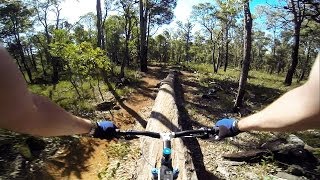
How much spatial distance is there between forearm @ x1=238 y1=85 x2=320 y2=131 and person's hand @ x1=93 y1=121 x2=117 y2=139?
1.34m

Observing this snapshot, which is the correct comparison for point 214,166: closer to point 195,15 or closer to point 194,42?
point 195,15

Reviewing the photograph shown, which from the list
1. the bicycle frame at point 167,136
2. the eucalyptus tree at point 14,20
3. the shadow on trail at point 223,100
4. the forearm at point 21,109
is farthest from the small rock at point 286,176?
the eucalyptus tree at point 14,20

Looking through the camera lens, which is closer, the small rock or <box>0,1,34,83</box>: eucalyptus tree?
the small rock

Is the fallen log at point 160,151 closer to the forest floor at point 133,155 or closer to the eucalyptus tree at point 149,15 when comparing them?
the forest floor at point 133,155

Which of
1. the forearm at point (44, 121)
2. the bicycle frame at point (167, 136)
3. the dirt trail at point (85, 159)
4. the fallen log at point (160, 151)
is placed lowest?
the dirt trail at point (85, 159)

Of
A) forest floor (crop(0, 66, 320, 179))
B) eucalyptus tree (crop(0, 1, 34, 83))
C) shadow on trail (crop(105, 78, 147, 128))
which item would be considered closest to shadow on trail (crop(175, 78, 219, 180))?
forest floor (crop(0, 66, 320, 179))

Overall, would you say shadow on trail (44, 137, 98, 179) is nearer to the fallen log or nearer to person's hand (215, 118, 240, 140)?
the fallen log

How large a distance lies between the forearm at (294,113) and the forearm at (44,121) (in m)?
1.02

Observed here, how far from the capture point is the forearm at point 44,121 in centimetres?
139

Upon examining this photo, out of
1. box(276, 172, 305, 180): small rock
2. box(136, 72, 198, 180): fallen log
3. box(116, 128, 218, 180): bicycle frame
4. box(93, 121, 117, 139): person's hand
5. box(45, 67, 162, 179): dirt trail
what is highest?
box(93, 121, 117, 139): person's hand

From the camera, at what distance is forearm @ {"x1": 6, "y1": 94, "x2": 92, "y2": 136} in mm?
1394

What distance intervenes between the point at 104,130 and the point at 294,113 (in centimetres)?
174

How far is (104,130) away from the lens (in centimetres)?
284

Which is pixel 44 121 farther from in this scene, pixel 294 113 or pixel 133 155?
pixel 133 155
